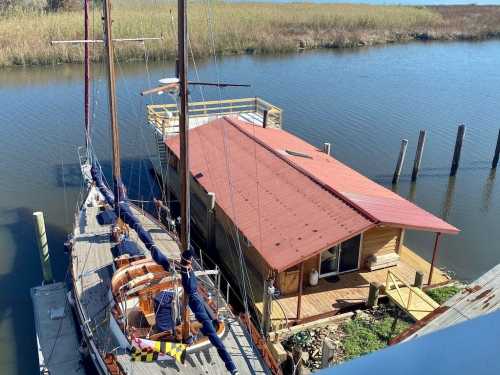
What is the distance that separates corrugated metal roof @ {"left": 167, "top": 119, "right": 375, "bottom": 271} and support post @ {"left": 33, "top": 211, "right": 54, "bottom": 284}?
268 inches

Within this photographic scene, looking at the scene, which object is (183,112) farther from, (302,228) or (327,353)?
(327,353)

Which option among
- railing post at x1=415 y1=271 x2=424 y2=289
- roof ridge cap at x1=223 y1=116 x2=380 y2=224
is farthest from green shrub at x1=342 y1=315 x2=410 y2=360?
roof ridge cap at x1=223 y1=116 x2=380 y2=224

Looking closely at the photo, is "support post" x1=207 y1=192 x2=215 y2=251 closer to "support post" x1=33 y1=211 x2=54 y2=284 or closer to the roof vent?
the roof vent

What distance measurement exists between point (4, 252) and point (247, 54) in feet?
150

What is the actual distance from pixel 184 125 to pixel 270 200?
26.8 ft

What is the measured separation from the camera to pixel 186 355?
14.1m

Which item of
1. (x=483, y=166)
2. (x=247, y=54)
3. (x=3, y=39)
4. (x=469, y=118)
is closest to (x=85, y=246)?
(x=483, y=166)

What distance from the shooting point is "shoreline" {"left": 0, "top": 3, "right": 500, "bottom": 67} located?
176ft

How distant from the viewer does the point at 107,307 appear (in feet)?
52.9

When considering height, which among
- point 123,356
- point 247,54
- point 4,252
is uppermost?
point 247,54

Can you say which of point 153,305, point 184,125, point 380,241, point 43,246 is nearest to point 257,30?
point 380,241

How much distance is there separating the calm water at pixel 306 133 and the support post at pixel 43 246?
1193 mm

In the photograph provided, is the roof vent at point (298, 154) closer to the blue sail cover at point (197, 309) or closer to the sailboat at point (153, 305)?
the sailboat at point (153, 305)

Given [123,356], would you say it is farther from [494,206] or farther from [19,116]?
[19,116]
